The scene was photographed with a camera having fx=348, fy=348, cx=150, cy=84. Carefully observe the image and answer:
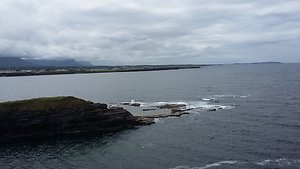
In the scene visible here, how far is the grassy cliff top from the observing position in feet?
265

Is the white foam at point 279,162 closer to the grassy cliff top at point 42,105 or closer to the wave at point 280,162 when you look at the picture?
the wave at point 280,162

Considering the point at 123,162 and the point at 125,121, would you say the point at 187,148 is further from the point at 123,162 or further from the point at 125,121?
the point at 125,121

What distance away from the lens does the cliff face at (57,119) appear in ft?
258

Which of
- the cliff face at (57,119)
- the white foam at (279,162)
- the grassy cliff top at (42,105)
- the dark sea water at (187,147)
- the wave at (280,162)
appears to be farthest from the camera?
the grassy cliff top at (42,105)

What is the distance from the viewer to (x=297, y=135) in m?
67.4

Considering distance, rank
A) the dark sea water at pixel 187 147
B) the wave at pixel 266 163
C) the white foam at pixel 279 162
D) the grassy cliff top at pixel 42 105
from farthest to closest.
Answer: the grassy cliff top at pixel 42 105, the dark sea water at pixel 187 147, the white foam at pixel 279 162, the wave at pixel 266 163

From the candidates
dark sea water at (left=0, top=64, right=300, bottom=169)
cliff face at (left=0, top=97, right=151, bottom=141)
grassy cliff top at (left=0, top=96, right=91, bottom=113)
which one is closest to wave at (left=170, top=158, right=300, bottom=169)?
dark sea water at (left=0, top=64, right=300, bottom=169)

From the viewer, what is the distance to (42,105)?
83375mm

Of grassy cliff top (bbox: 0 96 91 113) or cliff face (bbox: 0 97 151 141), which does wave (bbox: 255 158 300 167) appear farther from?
grassy cliff top (bbox: 0 96 91 113)

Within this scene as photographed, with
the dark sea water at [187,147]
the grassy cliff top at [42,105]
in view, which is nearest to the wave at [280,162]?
the dark sea water at [187,147]

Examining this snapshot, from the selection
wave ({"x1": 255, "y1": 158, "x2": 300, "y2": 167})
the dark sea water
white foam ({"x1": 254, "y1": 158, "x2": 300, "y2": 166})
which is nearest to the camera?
wave ({"x1": 255, "y1": 158, "x2": 300, "y2": 167})

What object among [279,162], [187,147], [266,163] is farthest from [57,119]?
[279,162]

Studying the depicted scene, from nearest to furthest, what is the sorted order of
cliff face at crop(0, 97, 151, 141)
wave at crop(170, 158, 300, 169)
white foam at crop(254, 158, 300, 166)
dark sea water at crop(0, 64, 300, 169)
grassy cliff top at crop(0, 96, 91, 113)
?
wave at crop(170, 158, 300, 169) < white foam at crop(254, 158, 300, 166) < dark sea water at crop(0, 64, 300, 169) < cliff face at crop(0, 97, 151, 141) < grassy cliff top at crop(0, 96, 91, 113)

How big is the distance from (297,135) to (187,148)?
22.0 metres
